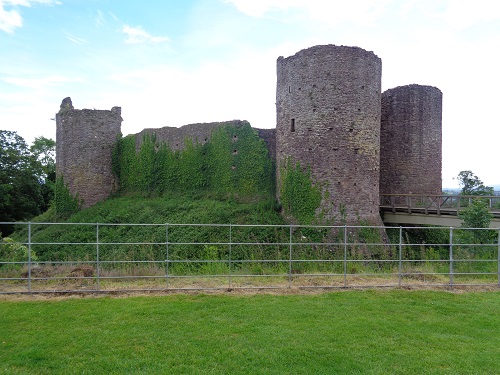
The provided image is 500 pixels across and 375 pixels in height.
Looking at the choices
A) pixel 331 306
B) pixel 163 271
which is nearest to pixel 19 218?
pixel 163 271

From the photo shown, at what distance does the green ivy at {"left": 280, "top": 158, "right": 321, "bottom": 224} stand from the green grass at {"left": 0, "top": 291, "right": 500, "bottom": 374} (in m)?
8.09

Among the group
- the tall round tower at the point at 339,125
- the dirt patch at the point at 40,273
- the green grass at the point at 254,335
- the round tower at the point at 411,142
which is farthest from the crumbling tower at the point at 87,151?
the green grass at the point at 254,335

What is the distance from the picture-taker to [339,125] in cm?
1534

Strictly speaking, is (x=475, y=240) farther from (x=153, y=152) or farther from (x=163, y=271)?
(x=153, y=152)

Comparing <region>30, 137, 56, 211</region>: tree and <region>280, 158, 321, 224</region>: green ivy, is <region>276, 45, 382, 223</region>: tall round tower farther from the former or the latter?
<region>30, 137, 56, 211</region>: tree

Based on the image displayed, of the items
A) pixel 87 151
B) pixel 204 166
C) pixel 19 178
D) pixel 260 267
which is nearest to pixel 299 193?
pixel 260 267

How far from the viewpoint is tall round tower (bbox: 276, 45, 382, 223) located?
15336 millimetres

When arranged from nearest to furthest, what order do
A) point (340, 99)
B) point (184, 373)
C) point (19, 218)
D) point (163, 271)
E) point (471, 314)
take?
point (184, 373), point (471, 314), point (163, 271), point (340, 99), point (19, 218)

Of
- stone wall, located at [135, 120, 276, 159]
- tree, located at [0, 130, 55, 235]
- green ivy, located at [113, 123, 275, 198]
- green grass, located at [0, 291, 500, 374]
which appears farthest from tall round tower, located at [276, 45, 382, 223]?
tree, located at [0, 130, 55, 235]

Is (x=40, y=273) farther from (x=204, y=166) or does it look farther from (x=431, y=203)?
(x=431, y=203)

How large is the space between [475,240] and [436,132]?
359 inches

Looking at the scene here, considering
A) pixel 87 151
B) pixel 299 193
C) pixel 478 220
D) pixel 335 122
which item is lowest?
pixel 478 220

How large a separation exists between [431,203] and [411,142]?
4592 mm

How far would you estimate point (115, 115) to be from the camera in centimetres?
2458
